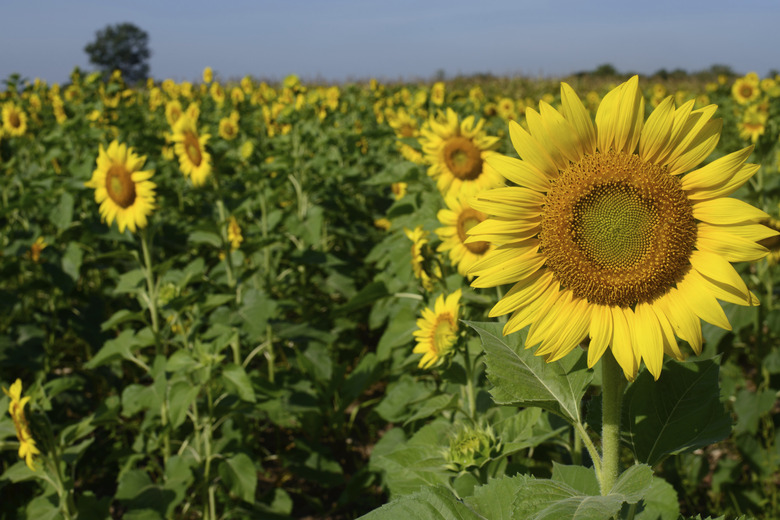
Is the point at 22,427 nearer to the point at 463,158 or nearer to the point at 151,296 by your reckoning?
the point at 151,296

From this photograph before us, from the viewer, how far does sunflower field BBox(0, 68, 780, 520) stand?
1082mm

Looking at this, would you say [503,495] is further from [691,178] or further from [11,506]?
[11,506]

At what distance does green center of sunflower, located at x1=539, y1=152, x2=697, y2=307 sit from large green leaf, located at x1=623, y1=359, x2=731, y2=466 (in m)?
0.22

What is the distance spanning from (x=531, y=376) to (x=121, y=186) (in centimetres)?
278

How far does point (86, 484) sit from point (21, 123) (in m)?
4.73

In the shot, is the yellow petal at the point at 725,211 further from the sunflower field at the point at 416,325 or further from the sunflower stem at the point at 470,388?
the sunflower stem at the point at 470,388

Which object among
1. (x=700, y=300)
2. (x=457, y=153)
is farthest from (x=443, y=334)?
(x=457, y=153)

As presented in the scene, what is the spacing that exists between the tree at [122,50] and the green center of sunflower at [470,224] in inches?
2250

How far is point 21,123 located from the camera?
6.59 meters

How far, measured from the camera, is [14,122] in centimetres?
658

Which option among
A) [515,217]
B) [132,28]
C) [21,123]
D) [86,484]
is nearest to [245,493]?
[86,484]

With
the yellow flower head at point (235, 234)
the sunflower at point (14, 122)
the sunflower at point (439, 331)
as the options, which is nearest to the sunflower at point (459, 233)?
the sunflower at point (439, 331)

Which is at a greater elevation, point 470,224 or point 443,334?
point 470,224

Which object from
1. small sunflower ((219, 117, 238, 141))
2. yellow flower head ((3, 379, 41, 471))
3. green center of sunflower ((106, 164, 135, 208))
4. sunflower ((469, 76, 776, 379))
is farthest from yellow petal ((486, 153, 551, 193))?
small sunflower ((219, 117, 238, 141))
